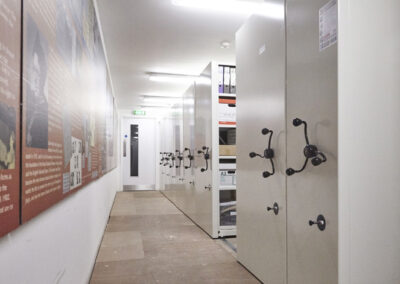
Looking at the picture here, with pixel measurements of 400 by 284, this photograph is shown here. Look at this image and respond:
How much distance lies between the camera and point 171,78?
18.5ft

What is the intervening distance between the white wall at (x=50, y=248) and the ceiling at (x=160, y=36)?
6.38 feet

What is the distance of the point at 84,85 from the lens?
6.32 feet

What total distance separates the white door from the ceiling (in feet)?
13.2

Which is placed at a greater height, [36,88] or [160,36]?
[160,36]

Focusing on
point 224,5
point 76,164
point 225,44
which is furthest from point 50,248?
point 225,44

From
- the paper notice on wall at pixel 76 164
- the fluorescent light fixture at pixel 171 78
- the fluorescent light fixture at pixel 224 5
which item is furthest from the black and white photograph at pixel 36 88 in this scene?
the fluorescent light fixture at pixel 171 78

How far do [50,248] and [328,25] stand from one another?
63.1 inches

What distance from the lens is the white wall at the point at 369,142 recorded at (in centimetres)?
135

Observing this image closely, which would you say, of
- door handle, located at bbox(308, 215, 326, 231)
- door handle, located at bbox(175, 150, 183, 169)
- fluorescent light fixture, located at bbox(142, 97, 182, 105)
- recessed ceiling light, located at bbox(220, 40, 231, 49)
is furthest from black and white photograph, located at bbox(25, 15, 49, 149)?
fluorescent light fixture, located at bbox(142, 97, 182, 105)

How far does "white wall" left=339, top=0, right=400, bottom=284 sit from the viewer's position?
1.35 metres

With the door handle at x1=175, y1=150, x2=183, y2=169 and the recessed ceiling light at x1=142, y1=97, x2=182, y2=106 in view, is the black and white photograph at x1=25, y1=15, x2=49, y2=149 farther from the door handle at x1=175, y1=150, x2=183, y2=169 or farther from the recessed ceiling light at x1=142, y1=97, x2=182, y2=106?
the recessed ceiling light at x1=142, y1=97, x2=182, y2=106

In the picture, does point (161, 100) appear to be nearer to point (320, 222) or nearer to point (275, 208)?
point (275, 208)

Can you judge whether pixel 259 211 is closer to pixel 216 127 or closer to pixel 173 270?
pixel 173 270

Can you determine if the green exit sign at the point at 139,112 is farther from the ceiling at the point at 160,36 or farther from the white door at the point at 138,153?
the ceiling at the point at 160,36
